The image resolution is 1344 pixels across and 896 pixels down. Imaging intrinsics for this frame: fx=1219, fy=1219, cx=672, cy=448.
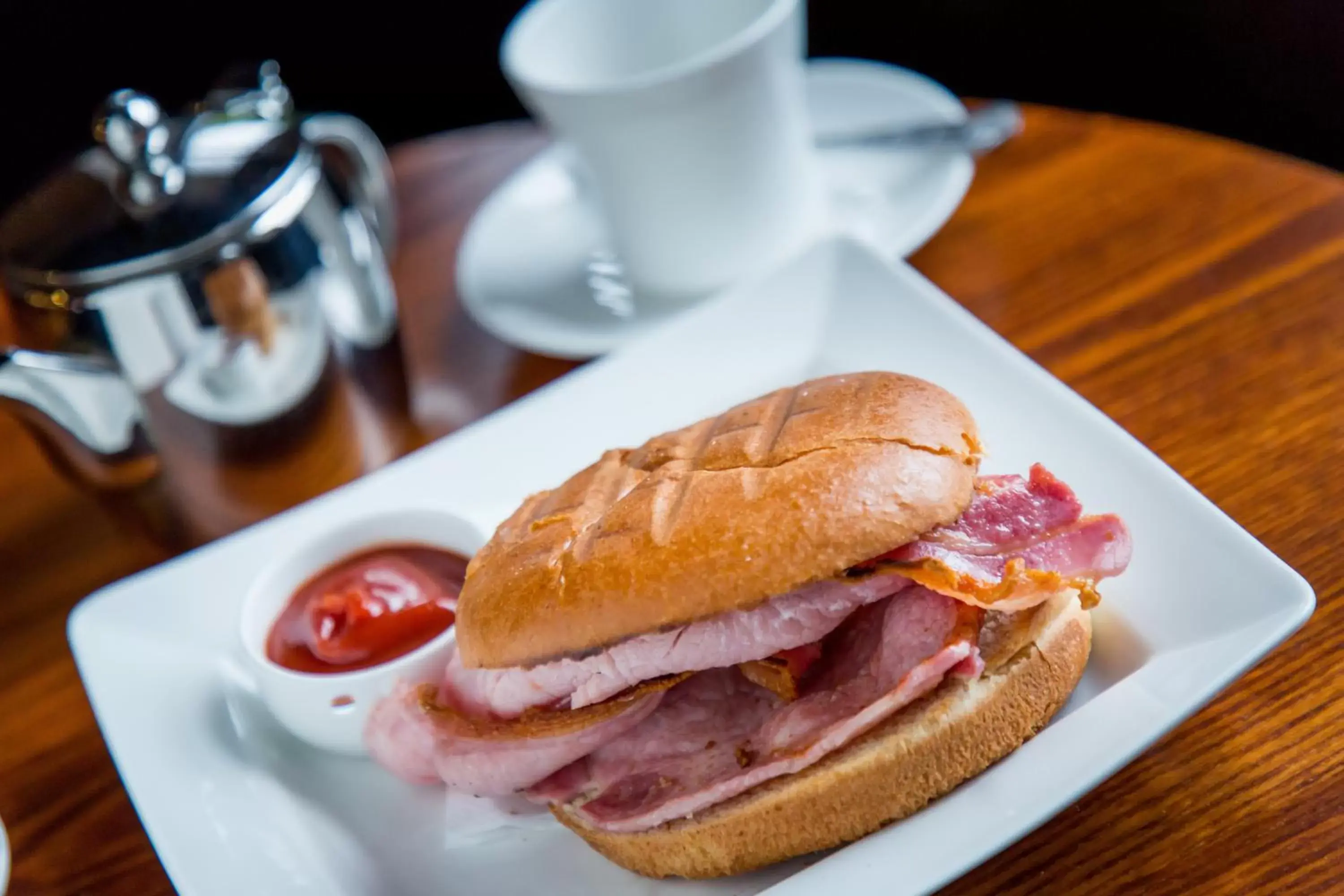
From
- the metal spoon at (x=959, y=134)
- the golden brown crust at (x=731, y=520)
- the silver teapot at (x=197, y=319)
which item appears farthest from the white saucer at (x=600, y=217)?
the golden brown crust at (x=731, y=520)

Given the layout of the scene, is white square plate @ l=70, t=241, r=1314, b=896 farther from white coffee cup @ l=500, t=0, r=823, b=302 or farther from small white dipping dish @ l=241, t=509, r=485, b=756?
white coffee cup @ l=500, t=0, r=823, b=302

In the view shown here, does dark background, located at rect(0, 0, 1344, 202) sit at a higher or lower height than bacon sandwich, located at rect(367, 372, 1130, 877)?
lower

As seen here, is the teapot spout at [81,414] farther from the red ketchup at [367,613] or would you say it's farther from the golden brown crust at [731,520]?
the golden brown crust at [731,520]

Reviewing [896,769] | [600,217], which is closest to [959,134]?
[600,217]

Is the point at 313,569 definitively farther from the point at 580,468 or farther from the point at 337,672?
the point at 580,468

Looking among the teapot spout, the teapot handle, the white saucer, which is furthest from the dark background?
the teapot spout
